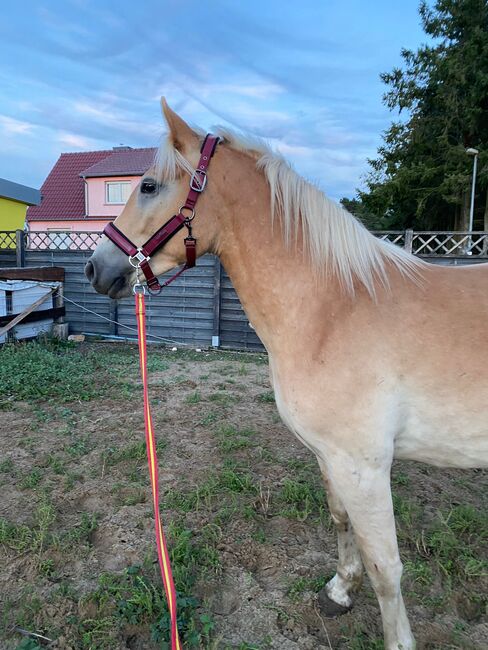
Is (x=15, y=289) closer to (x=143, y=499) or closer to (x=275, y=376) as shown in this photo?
(x=143, y=499)

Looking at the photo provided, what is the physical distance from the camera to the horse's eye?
65.1 inches

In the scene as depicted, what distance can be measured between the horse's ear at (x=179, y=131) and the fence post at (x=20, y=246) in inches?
334

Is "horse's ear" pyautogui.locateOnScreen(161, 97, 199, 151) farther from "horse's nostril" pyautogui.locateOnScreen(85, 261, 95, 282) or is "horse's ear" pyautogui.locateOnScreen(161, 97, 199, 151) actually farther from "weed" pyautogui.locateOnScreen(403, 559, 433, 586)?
"weed" pyautogui.locateOnScreen(403, 559, 433, 586)

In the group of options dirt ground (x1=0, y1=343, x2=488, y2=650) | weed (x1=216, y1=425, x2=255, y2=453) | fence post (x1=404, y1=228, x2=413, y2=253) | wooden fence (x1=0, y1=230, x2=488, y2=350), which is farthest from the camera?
wooden fence (x1=0, y1=230, x2=488, y2=350)

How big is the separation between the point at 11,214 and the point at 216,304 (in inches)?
263

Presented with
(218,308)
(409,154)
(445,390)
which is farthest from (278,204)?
(409,154)

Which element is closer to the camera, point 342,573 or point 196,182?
point 196,182

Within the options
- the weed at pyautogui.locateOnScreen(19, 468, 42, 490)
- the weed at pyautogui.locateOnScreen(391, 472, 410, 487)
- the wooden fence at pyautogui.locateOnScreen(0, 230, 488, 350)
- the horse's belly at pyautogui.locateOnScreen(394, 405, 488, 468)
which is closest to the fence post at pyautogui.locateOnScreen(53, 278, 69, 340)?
the wooden fence at pyautogui.locateOnScreen(0, 230, 488, 350)

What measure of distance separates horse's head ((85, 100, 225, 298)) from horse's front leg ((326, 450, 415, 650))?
101 cm

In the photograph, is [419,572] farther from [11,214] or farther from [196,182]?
[11,214]

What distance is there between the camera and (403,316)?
1.56 m

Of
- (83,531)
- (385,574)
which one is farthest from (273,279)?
(83,531)

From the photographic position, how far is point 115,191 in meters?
20.9

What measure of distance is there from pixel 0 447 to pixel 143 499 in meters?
1.59
